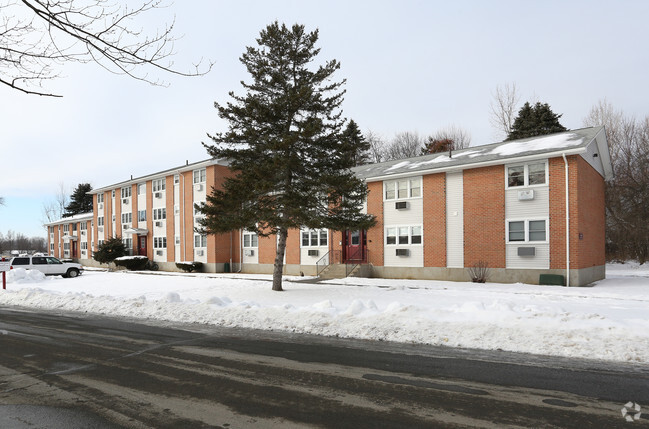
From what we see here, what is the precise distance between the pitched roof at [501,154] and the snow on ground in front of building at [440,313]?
19.8 ft

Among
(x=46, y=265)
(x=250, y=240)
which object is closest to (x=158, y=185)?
(x=46, y=265)

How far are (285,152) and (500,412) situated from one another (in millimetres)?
12287

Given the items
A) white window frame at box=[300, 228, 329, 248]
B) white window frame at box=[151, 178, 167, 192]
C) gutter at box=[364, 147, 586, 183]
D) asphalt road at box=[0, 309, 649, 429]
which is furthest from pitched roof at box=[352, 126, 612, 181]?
white window frame at box=[151, 178, 167, 192]

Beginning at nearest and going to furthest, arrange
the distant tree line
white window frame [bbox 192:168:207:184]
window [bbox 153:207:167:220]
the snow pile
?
the snow pile → white window frame [bbox 192:168:207:184] → window [bbox 153:207:167:220] → the distant tree line

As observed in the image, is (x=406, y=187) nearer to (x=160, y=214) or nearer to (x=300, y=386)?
(x=300, y=386)

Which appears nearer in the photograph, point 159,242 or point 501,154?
point 501,154

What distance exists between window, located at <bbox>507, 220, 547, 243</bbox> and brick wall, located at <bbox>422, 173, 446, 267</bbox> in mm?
3304

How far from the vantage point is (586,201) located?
19.6 m

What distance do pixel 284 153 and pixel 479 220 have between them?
10.9 meters

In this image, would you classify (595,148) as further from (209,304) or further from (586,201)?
(209,304)

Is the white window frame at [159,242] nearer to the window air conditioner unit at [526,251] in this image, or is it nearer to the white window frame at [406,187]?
the white window frame at [406,187]

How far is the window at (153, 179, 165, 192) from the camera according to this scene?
36.7m

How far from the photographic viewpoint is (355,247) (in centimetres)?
2495

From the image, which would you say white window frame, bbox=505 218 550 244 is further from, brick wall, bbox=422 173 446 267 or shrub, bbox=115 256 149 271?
shrub, bbox=115 256 149 271
